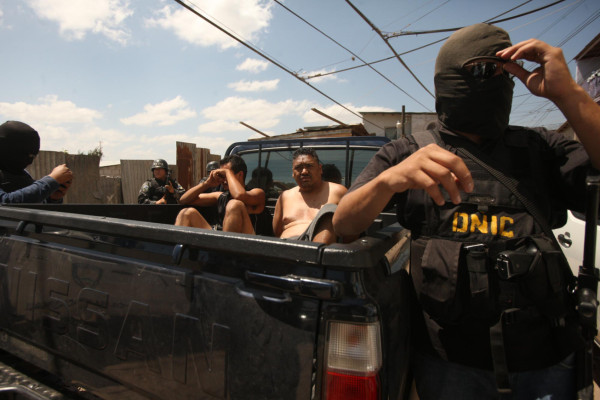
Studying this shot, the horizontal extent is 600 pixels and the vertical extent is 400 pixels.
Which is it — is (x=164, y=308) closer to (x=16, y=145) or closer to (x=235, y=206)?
(x=235, y=206)

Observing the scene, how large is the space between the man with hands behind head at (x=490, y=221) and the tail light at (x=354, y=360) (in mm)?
304

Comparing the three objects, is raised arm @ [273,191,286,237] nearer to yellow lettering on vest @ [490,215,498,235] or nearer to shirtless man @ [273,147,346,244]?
shirtless man @ [273,147,346,244]

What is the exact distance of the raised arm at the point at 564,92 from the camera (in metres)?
1.10

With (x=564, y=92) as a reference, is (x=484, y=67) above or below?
above

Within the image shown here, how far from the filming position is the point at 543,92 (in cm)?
115

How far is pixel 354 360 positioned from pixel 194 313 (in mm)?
543

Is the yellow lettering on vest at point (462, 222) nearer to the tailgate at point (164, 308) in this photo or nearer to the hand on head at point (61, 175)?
the tailgate at point (164, 308)

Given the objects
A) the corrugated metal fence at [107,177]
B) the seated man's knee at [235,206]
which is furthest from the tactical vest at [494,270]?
the corrugated metal fence at [107,177]

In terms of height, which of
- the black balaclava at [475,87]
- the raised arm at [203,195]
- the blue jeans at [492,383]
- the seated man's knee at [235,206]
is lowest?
the blue jeans at [492,383]

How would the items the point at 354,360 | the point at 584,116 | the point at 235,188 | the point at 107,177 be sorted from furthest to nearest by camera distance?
the point at 107,177
the point at 235,188
the point at 584,116
the point at 354,360

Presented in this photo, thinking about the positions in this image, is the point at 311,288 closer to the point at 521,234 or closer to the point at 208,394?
the point at 208,394

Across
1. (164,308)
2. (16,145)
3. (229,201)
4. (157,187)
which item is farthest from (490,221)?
(157,187)

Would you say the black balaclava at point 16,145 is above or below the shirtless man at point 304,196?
above

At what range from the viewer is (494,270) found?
45.2 inches
